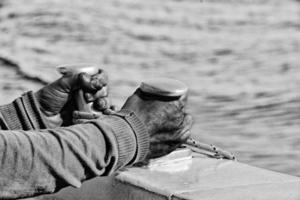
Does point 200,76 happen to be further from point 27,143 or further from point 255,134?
point 27,143

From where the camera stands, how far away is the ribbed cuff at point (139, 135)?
249 cm

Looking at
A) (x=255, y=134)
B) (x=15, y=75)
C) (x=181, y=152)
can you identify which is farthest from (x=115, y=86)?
(x=181, y=152)

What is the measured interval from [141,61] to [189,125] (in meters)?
7.76

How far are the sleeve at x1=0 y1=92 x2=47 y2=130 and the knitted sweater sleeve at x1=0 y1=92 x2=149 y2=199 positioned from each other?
60 cm

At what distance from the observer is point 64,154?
2311 millimetres

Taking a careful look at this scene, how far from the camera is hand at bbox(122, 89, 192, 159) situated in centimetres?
258

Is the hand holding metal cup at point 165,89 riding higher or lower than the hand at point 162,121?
higher

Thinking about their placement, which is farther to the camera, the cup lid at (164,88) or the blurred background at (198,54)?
the blurred background at (198,54)

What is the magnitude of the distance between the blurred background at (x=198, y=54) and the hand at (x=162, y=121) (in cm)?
390

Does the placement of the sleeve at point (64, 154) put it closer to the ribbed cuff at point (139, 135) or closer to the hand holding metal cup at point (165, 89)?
the ribbed cuff at point (139, 135)

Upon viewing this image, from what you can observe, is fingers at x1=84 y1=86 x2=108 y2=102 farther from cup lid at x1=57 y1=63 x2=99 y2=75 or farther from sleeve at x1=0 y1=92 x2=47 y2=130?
sleeve at x1=0 y1=92 x2=47 y2=130

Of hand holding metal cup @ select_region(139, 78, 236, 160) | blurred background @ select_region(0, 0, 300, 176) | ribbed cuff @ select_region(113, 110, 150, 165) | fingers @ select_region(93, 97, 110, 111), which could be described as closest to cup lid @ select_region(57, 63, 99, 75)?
fingers @ select_region(93, 97, 110, 111)

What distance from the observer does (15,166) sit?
223 centimetres

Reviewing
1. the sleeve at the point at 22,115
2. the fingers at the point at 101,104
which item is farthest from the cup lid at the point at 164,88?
the fingers at the point at 101,104
